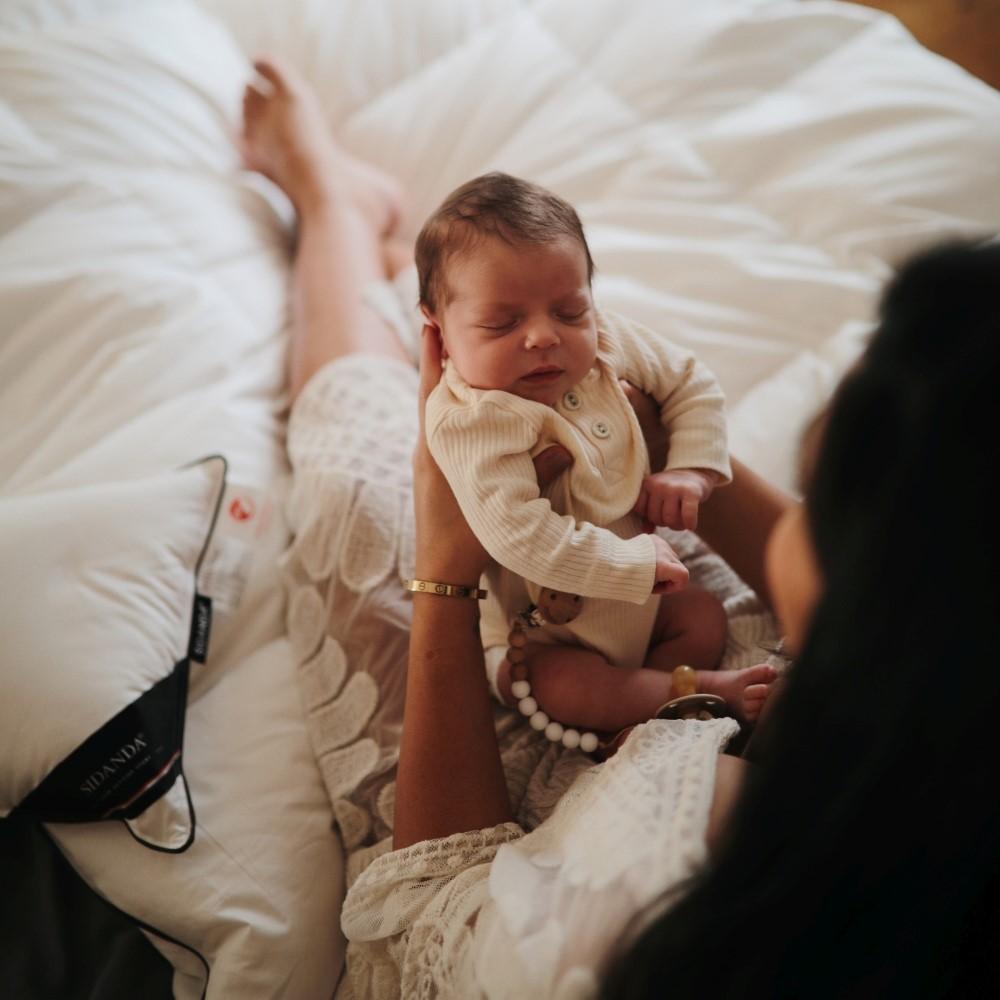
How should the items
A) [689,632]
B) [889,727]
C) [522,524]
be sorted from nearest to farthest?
[889,727], [522,524], [689,632]

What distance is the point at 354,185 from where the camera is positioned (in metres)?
1.49

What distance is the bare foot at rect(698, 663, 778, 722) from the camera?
2.83 feet

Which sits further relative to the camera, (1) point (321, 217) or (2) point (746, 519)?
(1) point (321, 217)

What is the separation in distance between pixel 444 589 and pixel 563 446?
0.20 meters

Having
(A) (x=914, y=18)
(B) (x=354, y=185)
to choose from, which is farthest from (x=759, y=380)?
(A) (x=914, y=18)

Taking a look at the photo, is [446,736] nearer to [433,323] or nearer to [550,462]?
[550,462]

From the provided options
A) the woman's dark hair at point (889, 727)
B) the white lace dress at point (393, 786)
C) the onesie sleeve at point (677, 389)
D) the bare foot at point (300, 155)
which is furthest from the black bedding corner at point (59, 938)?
the bare foot at point (300, 155)

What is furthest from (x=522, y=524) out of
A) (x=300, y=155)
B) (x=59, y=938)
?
(x=300, y=155)

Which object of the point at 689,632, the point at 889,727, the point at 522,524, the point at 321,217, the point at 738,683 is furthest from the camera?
the point at 321,217

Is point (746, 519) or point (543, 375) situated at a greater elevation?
point (543, 375)

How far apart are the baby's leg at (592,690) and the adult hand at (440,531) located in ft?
0.46

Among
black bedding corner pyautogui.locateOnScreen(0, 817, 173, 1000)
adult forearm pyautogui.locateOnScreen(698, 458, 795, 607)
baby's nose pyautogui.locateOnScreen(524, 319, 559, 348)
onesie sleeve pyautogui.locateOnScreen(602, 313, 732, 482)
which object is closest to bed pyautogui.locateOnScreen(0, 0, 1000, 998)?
black bedding corner pyautogui.locateOnScreen(0, 817, 173, 1000)

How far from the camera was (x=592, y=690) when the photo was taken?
908 mm

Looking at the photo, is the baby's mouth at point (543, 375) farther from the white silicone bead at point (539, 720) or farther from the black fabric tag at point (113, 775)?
the black fabric tag at point (113, 775)
